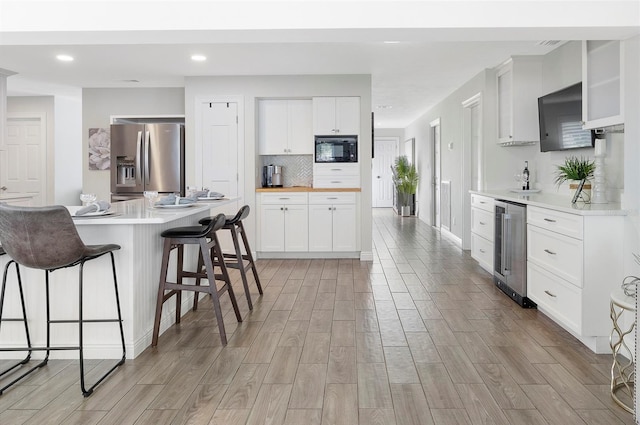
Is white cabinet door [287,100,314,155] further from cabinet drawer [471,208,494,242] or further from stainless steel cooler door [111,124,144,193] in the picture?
cabinet drawer [471,208,494,242]

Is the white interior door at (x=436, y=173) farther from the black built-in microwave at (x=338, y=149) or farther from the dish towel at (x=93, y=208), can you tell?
the dish towel at (x=93, y=208)

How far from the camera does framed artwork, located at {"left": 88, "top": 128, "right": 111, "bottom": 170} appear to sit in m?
7.05

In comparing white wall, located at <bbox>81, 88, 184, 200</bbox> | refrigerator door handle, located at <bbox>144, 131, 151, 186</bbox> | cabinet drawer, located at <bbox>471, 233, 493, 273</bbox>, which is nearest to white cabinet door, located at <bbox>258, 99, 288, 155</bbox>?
white wall, located at <bbox>81, 88, 184, 200</bbox>

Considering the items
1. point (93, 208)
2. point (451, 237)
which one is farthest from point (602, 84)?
point (451, 237)

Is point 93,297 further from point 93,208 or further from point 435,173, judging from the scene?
point 435,173

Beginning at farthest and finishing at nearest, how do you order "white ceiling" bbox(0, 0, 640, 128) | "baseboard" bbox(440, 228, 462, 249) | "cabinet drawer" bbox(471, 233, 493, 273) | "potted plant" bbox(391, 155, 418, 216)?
"potted plant" bbox(391, 155, 418, 216)
"baseboard" bbox(440, 228, 462, 249)
"cabinet drawer" bbox(471, 233, 493, 273)
"white ceiling" bbox(0, 0, 640, 128)

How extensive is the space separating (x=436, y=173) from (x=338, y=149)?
4005 millimetres

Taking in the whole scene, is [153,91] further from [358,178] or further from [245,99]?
[358,178]

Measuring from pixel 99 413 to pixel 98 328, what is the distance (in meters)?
0.79

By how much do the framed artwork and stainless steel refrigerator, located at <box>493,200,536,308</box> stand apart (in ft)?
18.2

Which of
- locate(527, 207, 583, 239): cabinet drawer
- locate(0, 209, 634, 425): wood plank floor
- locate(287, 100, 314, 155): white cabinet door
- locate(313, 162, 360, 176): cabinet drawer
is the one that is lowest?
locate(0, 209, 634, 425): wood plank floor

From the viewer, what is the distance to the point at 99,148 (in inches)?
279

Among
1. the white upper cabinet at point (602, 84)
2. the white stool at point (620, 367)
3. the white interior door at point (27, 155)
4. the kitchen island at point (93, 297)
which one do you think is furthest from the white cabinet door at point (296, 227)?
the white interior door at point (27, 155)

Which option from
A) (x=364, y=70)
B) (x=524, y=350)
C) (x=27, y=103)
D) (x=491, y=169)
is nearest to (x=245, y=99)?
(x=364, y=70)
